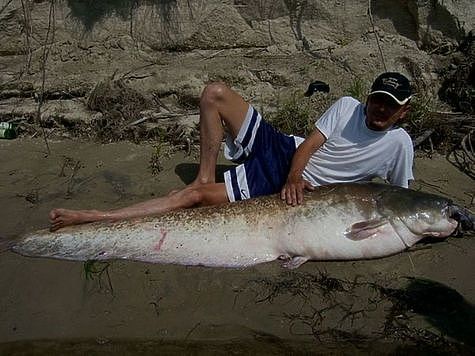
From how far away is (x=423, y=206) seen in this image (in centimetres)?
368

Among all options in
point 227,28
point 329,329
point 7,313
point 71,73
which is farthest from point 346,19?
point 7,313

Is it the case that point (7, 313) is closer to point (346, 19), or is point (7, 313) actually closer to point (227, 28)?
point (227, 28)

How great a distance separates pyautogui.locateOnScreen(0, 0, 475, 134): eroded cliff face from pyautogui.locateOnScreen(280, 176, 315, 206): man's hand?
2.24 metres

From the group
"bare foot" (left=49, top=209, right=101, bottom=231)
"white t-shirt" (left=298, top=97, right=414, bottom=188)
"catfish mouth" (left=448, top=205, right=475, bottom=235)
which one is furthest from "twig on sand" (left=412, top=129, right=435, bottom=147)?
"bare foot" (left=49, top=209, right=101, bottom=231)

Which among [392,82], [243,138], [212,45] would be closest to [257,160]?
[243,138]

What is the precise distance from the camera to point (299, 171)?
3902mm

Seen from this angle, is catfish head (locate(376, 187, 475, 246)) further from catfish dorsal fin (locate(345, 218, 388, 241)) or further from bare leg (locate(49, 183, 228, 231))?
bare leg (locate(49, 183, 228, 231))

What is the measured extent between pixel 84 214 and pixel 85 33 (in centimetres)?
325

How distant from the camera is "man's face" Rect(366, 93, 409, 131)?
3.65m

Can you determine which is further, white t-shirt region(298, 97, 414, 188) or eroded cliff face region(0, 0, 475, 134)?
eroded cliff face region(0, 0, 475, 134)

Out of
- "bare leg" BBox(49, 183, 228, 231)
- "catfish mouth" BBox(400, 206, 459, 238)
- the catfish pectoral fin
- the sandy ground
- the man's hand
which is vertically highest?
the man's hand

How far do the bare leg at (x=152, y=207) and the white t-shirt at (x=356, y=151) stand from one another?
2.28 ft

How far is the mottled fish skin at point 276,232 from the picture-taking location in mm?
3688

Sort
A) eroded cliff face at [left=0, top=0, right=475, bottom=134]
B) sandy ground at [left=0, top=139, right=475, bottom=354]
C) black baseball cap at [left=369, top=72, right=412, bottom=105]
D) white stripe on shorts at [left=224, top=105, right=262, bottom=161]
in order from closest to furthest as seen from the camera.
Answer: sandy ground at [left=0, top=139, right=475, bottom=354]
black baseball cap at [left=369, top=72, right=412, bottom=105]
white stripe on shorts at [left=224, top=105, right=262, bottom=161]
eroded cliff face at [left=0, top=0, right=475, bottom=134]
